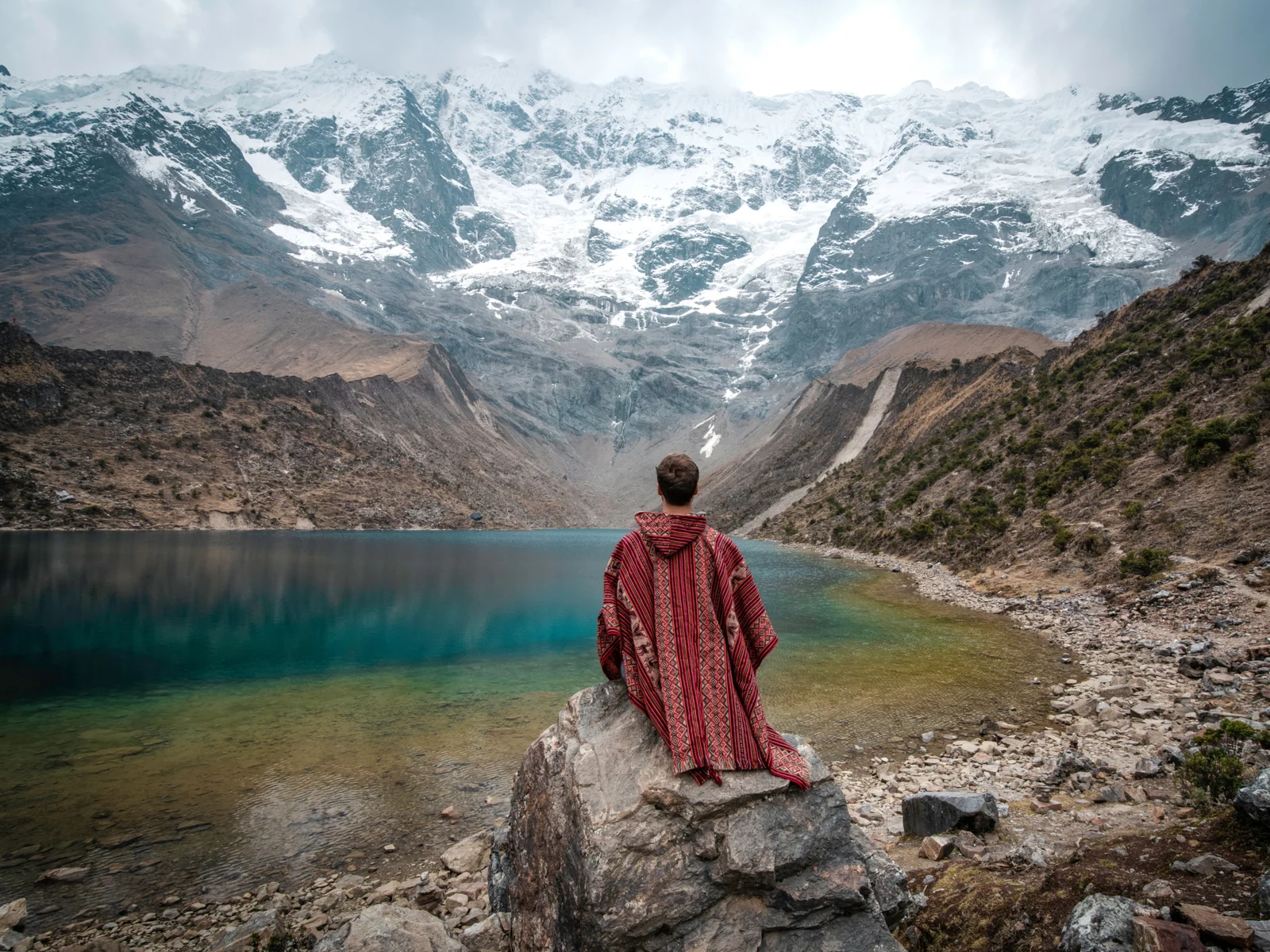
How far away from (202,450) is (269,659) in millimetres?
65629

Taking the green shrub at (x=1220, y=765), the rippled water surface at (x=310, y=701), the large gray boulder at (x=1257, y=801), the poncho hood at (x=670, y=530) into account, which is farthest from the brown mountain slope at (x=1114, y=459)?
the poncho hood at (x=670, y=530)

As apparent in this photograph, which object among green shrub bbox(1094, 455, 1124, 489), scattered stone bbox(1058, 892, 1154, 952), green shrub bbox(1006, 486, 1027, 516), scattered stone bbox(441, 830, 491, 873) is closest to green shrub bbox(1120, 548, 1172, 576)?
green shrub bbox(1094, 455, 1124, 489)

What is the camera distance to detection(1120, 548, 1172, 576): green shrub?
1983cm

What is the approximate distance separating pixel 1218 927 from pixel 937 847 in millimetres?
3107

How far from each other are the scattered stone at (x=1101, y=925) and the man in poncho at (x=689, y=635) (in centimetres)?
174

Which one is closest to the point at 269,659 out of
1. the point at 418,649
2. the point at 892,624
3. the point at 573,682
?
the point at 418,649

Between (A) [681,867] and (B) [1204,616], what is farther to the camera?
(B) [1204,616]

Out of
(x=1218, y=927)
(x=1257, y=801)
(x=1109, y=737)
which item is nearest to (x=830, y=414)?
(x=1109, y=737)

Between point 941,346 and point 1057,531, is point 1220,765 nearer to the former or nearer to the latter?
point 1057,531

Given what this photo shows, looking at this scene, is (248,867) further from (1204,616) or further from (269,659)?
(1204,616)

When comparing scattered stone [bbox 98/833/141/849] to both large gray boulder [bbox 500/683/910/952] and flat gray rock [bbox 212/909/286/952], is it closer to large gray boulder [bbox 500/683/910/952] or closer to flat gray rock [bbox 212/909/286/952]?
flat gray rock [bbox 212/909/286/952]

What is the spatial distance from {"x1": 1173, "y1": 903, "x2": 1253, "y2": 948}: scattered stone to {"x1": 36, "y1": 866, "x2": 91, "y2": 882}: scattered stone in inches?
427

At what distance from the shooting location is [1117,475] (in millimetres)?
26453

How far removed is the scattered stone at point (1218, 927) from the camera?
11.5ft
